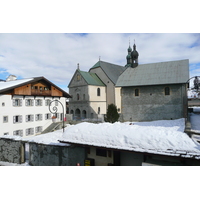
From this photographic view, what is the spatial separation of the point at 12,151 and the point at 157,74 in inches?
910

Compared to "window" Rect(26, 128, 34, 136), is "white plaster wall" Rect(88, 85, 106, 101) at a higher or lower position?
higher

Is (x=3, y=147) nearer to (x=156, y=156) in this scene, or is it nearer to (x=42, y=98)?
(x=42, y=98)

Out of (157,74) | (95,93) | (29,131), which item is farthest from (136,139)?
(95,93)

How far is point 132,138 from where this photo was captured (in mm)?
7801

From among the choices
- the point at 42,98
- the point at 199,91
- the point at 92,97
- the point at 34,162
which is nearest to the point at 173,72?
the point at 199,91

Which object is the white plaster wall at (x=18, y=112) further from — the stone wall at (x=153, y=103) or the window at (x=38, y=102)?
the stone wall at (x=153, y=103)

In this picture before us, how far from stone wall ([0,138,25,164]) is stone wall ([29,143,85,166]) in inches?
50.2

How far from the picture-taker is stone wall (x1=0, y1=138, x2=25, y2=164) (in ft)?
40.4

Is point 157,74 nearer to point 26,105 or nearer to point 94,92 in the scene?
point 94,92

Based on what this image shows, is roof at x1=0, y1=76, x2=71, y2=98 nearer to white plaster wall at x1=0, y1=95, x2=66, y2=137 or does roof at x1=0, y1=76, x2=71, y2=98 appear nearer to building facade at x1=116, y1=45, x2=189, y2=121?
white plaster wall at x1=0, y1=95, x2=66, y2=137

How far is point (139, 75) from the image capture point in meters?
28.2

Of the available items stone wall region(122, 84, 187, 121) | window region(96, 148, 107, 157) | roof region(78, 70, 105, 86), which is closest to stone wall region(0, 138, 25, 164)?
window region(96, 148, 107, 157)

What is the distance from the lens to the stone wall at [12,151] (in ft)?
40.4

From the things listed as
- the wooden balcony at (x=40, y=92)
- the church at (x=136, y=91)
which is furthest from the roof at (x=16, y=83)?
the church at (x=136, y=91)
